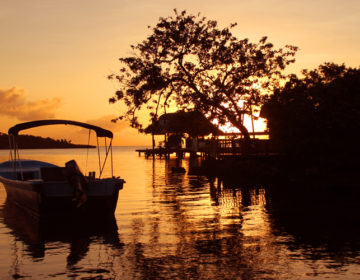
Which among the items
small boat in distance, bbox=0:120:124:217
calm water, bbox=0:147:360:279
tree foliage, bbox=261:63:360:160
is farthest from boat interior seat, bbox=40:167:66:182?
tree foliage, bbox=261:63:360:160

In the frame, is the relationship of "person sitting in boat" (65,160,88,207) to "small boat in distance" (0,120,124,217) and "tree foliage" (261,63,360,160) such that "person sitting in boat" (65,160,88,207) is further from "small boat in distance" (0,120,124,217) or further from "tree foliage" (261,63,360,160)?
"tree foliage" (261,63,360,160)

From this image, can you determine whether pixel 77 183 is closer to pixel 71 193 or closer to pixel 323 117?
pixel 71 193

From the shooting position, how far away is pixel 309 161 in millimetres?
32906

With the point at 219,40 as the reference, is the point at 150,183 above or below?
below

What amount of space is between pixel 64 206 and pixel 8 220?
3160mm

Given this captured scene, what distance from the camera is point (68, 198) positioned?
1684 cm

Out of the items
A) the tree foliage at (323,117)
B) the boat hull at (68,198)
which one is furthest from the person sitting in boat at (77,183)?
the tree foliage at (323,117)

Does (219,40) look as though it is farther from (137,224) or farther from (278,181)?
(137,224)

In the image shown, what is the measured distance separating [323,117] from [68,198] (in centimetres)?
1892

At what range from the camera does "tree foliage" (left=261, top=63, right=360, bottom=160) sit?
29562mm

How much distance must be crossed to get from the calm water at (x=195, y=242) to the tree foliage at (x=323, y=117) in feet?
27.9

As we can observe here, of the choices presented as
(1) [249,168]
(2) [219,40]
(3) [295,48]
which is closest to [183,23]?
(2) [219,40]

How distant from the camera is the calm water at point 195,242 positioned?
1012 centimetres

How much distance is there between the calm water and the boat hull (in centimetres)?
54
